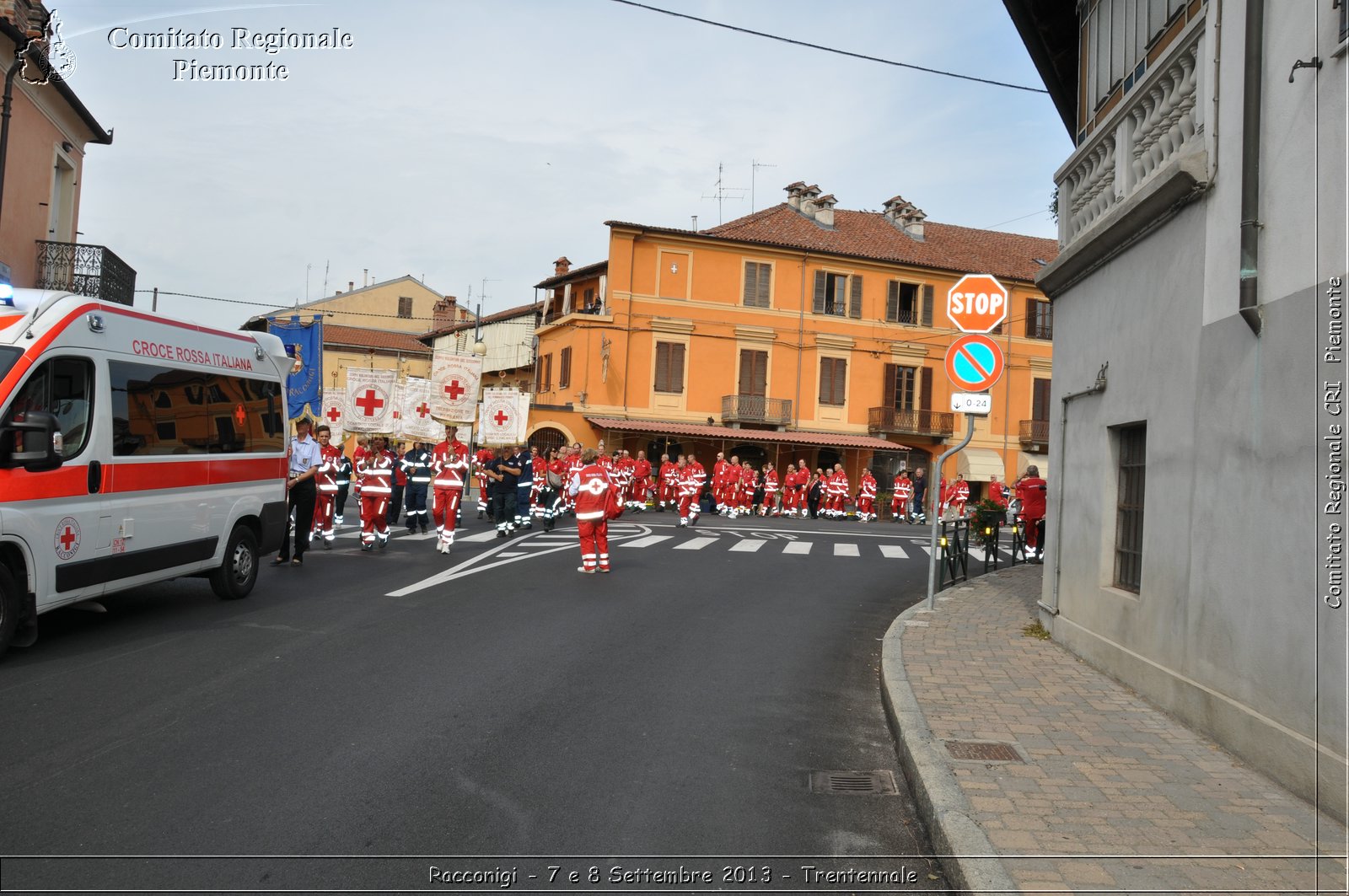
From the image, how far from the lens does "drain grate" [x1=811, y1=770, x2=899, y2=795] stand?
550 centimetres

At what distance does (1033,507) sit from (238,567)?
46.0 feet

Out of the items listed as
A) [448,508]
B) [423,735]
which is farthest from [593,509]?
[423,735]

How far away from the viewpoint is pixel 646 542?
68.3 feet

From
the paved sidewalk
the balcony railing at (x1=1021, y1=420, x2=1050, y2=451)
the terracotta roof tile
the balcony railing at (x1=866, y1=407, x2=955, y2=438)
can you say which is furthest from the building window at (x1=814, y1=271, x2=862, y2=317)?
the paved sidewalk

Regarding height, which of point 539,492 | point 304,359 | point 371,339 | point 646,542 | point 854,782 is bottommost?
point 854,782

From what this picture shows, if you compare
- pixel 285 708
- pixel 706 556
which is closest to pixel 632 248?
pixel 706 556

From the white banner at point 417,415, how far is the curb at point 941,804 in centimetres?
2063

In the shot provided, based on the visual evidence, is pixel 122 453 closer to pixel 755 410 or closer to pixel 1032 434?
pixel 755 410

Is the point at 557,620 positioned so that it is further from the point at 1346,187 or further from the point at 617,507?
the point at 1346,187

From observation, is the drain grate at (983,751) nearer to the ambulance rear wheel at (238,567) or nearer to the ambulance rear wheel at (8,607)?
Result: the ambulance rear wheel at (8,607)

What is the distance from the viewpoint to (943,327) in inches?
1881

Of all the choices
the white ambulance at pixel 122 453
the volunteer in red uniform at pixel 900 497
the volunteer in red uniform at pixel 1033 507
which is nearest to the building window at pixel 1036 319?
the volunteer in red uniform at pixel 900 497

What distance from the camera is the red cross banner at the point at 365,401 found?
72.1ft

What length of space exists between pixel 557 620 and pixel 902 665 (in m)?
3.52
